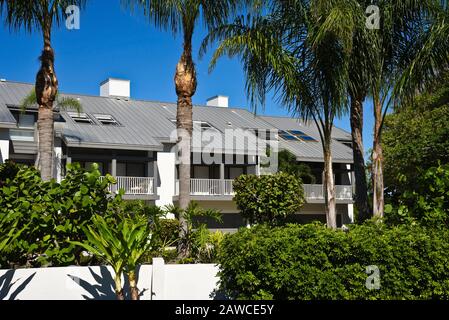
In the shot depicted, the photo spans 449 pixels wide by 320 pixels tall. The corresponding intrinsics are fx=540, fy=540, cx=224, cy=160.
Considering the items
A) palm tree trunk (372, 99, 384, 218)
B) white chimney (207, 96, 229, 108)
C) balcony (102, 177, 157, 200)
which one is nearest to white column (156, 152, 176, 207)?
balcony (102, 177, 157, 200)

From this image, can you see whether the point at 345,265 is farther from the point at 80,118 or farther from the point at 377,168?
the point at 80,118

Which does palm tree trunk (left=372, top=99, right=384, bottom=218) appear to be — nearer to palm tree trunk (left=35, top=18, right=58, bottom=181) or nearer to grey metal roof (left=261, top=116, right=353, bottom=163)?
palm tree trunk (left=35, top=18, right=58, bottom=181)

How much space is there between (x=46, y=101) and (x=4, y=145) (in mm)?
11911

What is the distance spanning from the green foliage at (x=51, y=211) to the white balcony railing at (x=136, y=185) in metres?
16.1

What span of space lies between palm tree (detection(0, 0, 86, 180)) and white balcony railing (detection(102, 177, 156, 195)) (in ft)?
44.4

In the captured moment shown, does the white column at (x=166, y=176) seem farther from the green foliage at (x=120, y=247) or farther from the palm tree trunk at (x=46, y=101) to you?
the green foliage at (x=120, y=247)

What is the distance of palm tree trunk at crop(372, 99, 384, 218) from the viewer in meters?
13.1

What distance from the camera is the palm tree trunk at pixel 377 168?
13070 millimetres

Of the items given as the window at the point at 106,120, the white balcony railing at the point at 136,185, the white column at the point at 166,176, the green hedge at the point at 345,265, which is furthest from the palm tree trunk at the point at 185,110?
the window at the point at 106,120

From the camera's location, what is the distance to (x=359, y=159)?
45.8 feet

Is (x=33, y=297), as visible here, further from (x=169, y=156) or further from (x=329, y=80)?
(x=169, y=156)

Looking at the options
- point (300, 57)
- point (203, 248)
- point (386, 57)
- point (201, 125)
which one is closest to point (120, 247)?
point (203, 248)

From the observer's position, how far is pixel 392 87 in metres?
13.6
